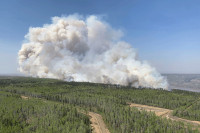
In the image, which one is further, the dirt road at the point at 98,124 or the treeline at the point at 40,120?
the dirt road at the point at 98,124

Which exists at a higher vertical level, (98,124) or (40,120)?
(40,120)

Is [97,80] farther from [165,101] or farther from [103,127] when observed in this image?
[103,127]

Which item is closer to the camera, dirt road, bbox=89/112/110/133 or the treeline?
the treeline

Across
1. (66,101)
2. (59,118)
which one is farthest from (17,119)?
(66,101)

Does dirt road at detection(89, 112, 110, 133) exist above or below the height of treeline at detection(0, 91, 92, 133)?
below

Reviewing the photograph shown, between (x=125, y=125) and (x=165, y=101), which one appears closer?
(x=125, y=125)

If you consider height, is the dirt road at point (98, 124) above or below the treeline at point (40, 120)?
below

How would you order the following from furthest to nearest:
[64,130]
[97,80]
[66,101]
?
[97,80], [66,101], [64,130]

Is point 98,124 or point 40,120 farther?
point 98,124
